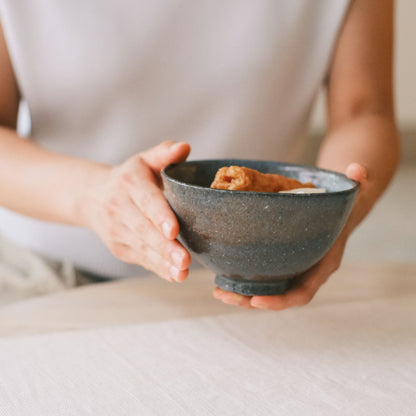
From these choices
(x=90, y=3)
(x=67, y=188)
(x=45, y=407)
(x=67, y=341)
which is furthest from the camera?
(x=90, y=3)

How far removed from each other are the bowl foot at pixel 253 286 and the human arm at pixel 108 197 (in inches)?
2.3

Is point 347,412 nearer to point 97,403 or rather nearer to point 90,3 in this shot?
point 97,403

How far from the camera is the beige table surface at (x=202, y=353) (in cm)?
49

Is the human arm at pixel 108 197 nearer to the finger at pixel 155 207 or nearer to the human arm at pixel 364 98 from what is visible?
the finger at pixel 155 207

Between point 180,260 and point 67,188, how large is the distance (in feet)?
0.84

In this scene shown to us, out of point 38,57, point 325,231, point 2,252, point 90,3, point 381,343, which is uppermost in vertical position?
point 90,3

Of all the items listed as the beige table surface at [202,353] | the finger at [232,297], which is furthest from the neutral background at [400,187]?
the finger at [232,297]

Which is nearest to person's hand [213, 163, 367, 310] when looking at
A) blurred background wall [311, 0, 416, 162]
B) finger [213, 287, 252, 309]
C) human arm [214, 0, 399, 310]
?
finger [213, 287, 252, 309]

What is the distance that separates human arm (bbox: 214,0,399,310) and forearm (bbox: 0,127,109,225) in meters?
0.42

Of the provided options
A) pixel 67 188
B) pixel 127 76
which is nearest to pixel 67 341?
pixel 67 188

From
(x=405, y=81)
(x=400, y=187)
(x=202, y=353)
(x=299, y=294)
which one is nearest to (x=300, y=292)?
(x=299, y=294)

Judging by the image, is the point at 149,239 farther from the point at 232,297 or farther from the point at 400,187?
the point at 400,187

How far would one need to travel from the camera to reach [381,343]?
2.03ft

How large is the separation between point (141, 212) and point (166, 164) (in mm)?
73
